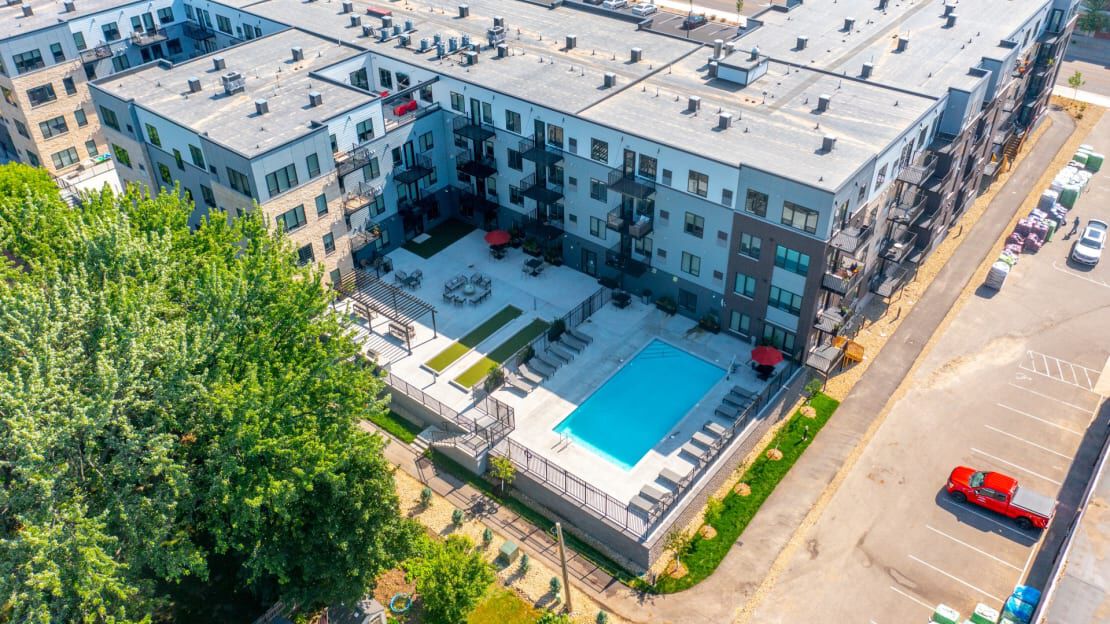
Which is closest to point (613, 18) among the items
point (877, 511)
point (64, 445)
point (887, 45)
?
point (887, 45)

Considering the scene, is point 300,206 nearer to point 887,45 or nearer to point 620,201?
point 620,201

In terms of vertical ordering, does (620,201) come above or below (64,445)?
below

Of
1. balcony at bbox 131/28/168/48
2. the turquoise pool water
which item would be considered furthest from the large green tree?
balcony at bbox 131/28/168/48

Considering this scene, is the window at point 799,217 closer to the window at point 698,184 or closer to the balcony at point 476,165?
the window at point 698,184

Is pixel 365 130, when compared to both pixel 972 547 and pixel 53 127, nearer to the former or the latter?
pixel 53 127

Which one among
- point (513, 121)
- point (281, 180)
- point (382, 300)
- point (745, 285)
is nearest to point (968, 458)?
point (745, 285)
